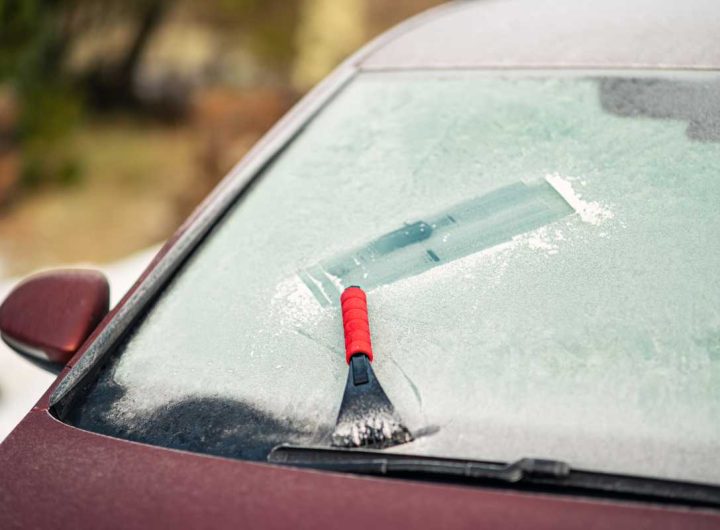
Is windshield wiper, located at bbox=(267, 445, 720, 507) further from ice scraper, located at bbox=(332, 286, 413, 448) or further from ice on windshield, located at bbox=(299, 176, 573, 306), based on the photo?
ice on windshield, located at bbox=(299, 176, 573, 306)

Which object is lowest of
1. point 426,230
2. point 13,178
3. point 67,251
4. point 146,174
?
point 426,230

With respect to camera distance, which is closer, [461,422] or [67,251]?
[461,422]

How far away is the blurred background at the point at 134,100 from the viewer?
5.39 metres

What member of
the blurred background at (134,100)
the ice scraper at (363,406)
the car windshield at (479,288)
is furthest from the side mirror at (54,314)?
the blurred background at (134,100)

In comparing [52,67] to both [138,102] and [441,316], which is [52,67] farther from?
[441,316]

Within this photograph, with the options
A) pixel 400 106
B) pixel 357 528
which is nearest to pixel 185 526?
pixel 357 528

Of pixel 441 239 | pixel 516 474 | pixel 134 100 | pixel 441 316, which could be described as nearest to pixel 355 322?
pixel 441 316

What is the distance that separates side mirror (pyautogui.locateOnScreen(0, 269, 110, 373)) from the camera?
1.50 m

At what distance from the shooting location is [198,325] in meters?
1.42

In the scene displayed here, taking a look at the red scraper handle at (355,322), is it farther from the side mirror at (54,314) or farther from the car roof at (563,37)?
the car roof at (563,37)

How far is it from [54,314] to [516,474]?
952 mm

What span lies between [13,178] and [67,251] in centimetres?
84

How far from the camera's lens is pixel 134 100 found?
24.1 ft

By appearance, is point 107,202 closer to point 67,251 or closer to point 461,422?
point 67,251
